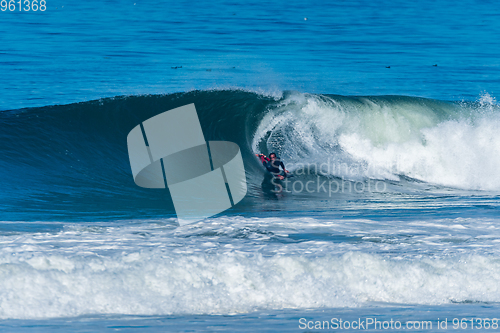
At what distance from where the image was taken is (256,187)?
9547 mm

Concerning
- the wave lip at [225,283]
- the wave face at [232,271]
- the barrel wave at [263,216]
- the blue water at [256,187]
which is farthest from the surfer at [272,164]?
the wave lip at [225,283]

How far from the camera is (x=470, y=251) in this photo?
18.5 ft

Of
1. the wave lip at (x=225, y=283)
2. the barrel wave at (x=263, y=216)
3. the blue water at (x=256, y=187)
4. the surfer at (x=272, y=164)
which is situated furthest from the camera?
the surfer at (x=272, y=164)

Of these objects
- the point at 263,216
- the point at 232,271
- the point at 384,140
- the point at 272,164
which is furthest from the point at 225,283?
the point at 384,140

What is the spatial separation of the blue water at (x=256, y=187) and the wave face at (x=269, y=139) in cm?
5

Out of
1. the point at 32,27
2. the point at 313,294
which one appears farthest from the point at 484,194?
the point at 32,27

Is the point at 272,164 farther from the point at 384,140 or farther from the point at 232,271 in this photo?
the point at 232,271

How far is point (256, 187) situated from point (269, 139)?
2587mm

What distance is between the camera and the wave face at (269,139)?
9.82m

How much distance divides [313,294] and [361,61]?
67.3ft

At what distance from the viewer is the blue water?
14.8ft

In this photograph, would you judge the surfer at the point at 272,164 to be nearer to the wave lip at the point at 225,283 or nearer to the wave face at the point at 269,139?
the wave face at the point at 269,139

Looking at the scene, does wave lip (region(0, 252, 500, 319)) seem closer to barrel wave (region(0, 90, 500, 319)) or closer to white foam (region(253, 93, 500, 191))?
barrel wave (region(0, 90, 500, 319))

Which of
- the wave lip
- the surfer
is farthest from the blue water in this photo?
the surfer
